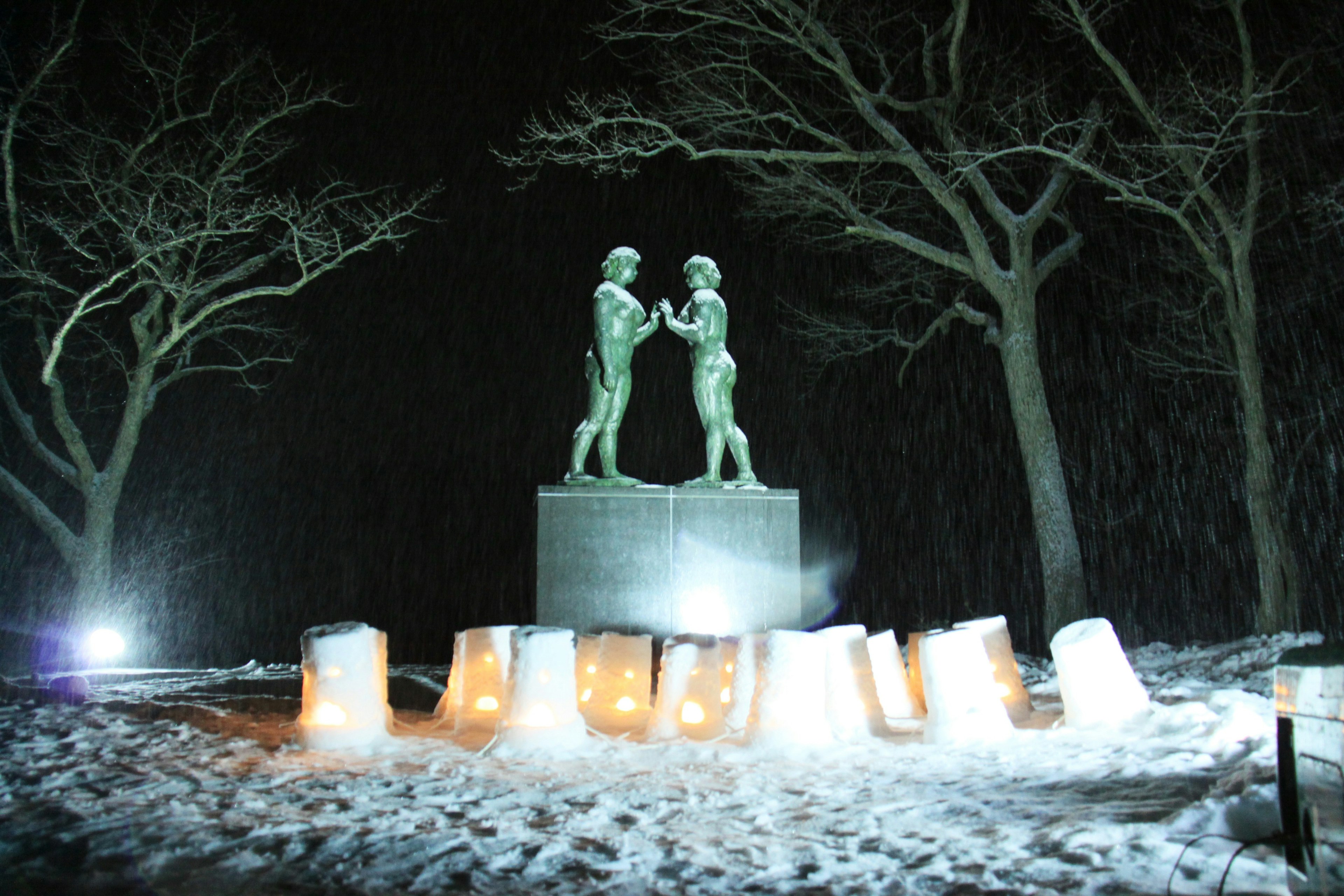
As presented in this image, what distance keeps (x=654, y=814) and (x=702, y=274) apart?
6631 mm

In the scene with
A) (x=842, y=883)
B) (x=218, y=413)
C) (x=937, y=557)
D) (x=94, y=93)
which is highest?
(x=94, y=93)

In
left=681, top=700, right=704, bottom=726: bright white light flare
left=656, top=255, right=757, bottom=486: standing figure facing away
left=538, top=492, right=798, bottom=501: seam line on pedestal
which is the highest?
left=656, top=255, right=757, bottom=486: standing figure facing away

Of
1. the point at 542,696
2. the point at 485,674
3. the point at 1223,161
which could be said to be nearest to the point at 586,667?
the point at 485,674

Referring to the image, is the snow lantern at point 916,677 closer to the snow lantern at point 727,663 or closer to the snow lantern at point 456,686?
the snow lantern at point 727,663

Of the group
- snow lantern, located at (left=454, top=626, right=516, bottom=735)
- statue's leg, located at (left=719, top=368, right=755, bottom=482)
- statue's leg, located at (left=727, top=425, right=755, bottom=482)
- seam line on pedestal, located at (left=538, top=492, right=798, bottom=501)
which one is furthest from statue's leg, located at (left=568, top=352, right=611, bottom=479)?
snow lantern, located at (left=454, top=626, right=516, bottom=735)

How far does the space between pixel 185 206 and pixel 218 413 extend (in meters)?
5.97

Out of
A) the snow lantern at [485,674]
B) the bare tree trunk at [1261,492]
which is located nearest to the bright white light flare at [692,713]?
the snow lantern at [485,674]

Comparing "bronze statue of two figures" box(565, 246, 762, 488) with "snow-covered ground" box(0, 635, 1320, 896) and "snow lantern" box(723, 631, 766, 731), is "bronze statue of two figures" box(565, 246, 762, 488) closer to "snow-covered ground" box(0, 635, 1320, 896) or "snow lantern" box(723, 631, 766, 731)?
"snow lantern" box(723, 631, 766, 731)

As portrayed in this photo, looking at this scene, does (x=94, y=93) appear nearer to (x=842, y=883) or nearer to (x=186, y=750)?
(x=186, y=750)

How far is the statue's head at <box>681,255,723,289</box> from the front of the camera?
10.5m

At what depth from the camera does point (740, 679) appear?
24.0 feet

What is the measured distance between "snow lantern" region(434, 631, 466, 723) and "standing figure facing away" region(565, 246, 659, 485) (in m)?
2.46

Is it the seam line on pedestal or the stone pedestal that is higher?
the seam line on pedestal

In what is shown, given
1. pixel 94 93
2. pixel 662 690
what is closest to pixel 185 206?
pixel 94 93
